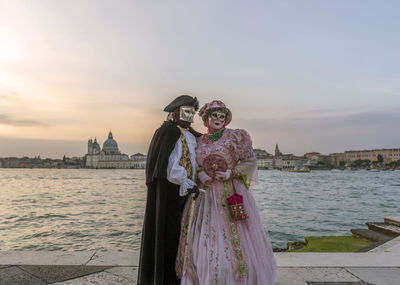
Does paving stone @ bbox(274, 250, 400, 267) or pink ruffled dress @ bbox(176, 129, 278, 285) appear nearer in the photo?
pink ruffled dress @ bbox(176, 129, 278, 285)

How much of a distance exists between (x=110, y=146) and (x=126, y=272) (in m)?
145

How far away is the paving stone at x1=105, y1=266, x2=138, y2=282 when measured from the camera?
3.09m

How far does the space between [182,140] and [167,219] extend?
60 centimetres

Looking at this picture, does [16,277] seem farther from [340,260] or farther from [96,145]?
[96,145]

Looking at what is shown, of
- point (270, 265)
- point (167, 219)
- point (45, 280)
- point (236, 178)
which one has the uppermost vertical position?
point (236, 178)

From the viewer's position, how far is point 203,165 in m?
2.70

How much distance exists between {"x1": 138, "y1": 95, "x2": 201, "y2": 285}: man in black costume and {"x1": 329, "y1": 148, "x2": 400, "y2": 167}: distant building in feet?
441

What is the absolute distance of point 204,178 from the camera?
105 inches

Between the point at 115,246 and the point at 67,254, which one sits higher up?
the point at 67,254

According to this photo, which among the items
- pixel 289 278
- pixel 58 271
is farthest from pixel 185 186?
pixel 58 271

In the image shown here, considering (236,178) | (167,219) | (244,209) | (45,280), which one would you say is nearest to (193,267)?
(167,219)

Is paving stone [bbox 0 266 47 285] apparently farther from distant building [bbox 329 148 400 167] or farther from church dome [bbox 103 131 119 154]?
church dome [bbox 103 131 119 154]

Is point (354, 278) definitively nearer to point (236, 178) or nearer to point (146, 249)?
point (236, 178)

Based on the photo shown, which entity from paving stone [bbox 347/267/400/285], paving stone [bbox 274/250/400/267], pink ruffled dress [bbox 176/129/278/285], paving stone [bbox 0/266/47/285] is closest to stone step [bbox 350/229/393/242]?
paving stone [bbox 274/250/400/267]
